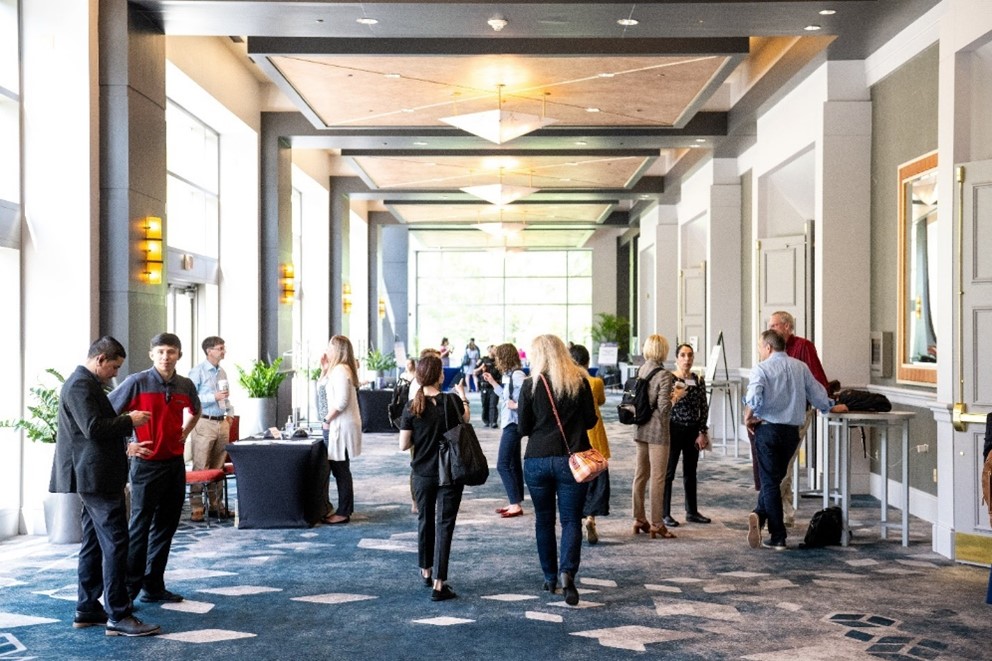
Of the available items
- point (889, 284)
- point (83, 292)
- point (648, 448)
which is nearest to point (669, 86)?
point (889, 284)

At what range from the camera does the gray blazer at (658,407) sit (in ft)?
25.8

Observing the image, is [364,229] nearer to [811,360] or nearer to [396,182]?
[396,182]

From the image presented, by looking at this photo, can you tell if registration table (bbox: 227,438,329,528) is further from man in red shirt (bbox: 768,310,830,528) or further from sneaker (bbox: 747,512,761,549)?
man in red shirt (bbox: 768,310,830,528)

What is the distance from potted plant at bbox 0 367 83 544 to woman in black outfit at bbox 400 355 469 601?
3296 millimetres

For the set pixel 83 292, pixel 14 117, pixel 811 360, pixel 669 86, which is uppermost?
pixel 669 86

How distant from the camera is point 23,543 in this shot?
26.1 ft

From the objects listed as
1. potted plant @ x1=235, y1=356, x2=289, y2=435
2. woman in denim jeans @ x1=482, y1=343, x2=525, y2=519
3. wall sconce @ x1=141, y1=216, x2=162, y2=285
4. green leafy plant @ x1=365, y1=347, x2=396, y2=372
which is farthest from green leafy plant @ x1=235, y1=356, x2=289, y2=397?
green leafy plant @ x1=365, y1=347, x2=396, y2=372

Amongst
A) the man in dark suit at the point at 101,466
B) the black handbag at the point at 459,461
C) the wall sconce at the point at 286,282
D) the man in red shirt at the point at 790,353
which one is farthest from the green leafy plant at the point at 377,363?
the man in dark suit at the point at 101,466

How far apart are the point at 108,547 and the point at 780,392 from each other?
15.7 feet

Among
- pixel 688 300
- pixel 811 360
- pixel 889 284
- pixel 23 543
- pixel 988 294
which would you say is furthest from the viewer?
pixel 688 300

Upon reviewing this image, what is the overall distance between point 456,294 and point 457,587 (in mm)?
32646

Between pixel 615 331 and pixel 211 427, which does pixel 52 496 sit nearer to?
pixel 211 427

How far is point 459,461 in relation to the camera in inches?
236

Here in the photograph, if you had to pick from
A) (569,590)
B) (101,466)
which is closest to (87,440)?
(101,466)
